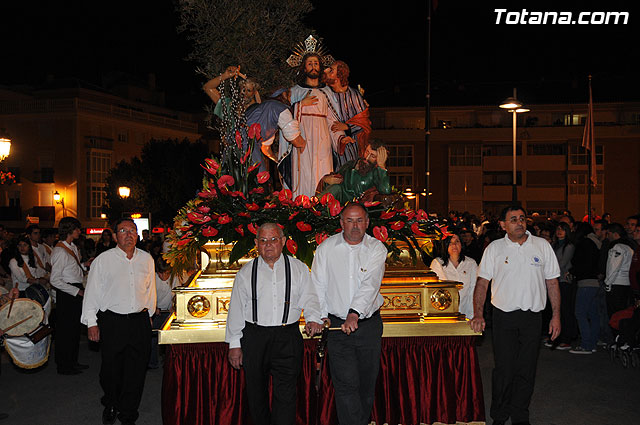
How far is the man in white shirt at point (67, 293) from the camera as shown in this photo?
28.3 feet

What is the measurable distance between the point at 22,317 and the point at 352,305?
3.88 m

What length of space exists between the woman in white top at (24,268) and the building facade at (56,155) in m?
34.0

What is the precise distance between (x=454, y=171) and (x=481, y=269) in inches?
1618

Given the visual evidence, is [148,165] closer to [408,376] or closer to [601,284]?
[601,284]

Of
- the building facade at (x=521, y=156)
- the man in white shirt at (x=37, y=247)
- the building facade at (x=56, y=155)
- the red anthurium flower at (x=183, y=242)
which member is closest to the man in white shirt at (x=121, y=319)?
the red anthurium flower at (x=183, y=242)

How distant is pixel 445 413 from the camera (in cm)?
570

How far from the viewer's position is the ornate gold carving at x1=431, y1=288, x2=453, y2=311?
230 inches

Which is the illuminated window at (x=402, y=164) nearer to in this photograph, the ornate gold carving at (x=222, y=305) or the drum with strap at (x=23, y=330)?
the drum with strap at (x=23, y=330)

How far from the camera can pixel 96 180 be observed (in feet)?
145

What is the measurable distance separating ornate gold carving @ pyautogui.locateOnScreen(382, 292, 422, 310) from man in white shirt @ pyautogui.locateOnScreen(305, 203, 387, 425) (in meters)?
0.70

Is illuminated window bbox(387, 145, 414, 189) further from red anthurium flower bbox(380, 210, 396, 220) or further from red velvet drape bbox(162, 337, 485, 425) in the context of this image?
red velvet drape bbox(162, 337, 485, 425)

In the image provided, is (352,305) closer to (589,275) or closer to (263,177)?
(263,177)

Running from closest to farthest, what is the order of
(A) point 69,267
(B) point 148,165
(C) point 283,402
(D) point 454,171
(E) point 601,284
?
(C) point 283,402 → (A) point 69,267 → (E) point 601,284 → (B) point 148,165 → (D) point 454,171

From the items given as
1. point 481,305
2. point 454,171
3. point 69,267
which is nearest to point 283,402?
point 481,305
